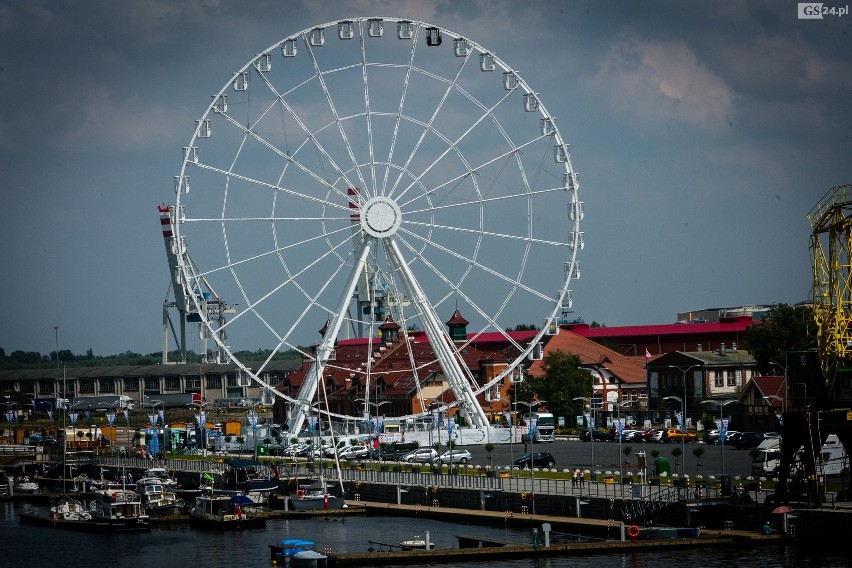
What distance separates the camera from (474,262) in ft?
350

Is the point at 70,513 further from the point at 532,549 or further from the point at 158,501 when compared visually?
the point at 532,549

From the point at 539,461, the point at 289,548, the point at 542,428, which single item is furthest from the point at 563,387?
the point at 289,548

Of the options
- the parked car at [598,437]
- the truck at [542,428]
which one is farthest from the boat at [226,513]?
the parked car at [598,437]

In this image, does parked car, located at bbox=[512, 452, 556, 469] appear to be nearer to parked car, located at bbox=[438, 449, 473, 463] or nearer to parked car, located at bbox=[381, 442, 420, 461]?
parked car, located at bbox=[438, 449, 473, 463]

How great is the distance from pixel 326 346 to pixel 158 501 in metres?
23.3

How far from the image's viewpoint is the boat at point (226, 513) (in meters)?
88.4

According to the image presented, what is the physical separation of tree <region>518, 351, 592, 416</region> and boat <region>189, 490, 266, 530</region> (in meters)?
60.2

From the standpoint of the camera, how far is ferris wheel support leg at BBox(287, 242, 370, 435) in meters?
113

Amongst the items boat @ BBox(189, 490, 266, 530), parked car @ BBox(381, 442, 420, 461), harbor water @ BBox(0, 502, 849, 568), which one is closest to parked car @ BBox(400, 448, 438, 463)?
parked car @ BBox(381, 442, 420, 461)

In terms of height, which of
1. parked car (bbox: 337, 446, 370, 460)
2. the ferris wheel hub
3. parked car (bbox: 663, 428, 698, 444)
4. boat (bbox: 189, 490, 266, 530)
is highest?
the ferris wheel hub

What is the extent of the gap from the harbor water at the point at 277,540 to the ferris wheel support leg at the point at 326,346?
24862 millimetres

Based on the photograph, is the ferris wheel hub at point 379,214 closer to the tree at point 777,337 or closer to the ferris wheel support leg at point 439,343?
the ferris wheel support leg at point 439,343

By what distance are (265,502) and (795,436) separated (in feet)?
113

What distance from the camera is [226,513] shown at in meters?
89.7
